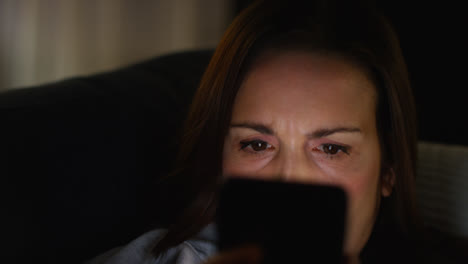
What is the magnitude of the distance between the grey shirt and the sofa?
60 millimetres

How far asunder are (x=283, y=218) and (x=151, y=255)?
0.35m

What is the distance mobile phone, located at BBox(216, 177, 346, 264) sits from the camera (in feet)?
0.92

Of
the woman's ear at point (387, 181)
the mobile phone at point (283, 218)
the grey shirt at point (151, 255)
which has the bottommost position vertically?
the grey shirt at point (151, 255)

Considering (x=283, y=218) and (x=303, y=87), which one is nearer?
(x=283, y=218)

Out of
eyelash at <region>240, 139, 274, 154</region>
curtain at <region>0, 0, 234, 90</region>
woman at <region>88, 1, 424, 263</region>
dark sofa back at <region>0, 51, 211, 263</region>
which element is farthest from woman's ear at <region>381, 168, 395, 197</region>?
curtain at <region>0, 0, 234, 90</region>

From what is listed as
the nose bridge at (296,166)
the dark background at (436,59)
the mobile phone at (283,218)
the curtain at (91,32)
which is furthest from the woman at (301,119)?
the curtain at (91,32)

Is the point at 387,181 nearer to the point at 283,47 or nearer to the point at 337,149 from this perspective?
A: the point at 337,149

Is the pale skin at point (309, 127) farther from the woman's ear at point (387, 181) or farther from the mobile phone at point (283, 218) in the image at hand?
the mobile phone at point (283, 218)

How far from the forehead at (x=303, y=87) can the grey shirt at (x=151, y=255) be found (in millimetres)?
199

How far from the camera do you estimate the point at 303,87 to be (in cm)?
57

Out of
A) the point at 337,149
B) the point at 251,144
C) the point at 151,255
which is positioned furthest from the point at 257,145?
the point at 151,255

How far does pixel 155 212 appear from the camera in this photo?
76cm

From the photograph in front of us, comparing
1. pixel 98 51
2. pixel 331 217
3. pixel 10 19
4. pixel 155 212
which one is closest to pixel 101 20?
pixel 98 51

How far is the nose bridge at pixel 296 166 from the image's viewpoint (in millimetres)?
541
